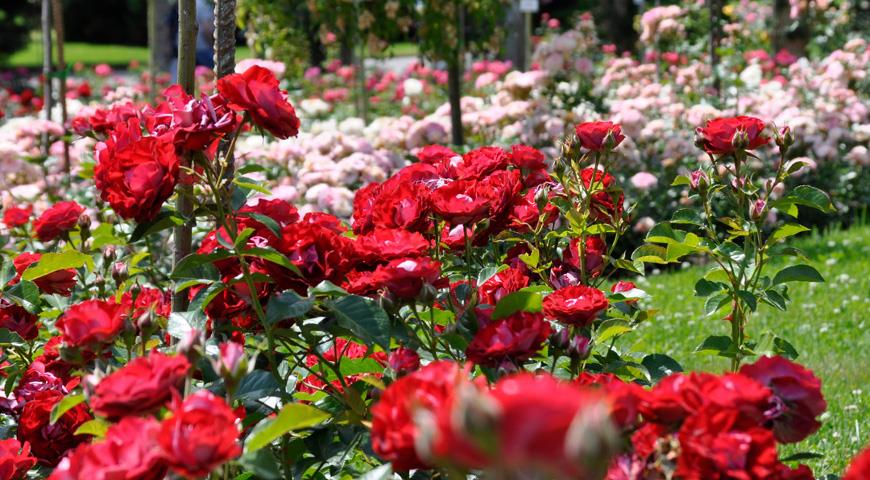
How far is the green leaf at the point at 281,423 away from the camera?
90 centimetres

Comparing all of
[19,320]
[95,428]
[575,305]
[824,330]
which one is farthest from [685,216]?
[824,330]

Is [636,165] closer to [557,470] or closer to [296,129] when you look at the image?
[296,129]

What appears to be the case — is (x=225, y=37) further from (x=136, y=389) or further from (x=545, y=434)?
(x=545, y=434)

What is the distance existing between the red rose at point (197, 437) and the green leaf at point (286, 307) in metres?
0.33

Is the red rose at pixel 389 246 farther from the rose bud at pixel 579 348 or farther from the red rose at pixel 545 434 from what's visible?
the red rose at pixel 545 434

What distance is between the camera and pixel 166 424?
2.53 ft

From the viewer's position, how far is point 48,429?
4.16 ft

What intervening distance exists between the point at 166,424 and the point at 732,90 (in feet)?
20.3

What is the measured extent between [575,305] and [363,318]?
0.83 feet

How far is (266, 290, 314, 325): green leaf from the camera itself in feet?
3.76

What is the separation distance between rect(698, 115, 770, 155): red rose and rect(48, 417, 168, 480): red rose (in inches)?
35.9

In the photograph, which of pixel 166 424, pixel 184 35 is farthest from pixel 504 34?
pixel 166 424

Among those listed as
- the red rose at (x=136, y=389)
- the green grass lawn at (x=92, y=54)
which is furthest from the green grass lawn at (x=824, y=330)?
the green grass lawn at (x=92, y=54)

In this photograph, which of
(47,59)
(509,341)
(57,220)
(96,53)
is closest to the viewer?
(509,341)
